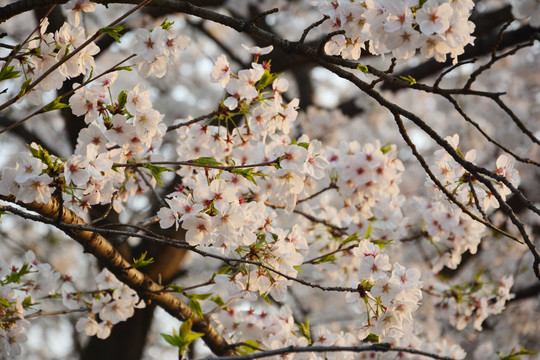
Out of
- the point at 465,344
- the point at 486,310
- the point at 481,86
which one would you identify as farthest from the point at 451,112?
the point at 486,310

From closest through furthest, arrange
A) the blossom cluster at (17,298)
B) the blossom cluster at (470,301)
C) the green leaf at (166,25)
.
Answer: the green leaf at (166,25) → the blossom cluster at (17,298) → the blossom cluster at (470,301)

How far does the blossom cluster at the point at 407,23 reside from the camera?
138 centimetres

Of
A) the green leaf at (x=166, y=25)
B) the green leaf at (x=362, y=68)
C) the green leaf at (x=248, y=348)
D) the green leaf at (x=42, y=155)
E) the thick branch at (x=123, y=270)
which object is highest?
the green leaf at (x=166, y=25)

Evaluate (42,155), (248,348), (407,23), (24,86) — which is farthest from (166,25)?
(248,348)

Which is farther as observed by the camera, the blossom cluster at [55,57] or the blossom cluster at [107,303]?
the blossom cluster at [107,303]

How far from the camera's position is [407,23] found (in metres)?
1.42

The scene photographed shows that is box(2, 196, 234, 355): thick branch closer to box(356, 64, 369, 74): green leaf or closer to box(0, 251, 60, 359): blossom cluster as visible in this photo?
box(0, 251, 60, 359): blossom cluster

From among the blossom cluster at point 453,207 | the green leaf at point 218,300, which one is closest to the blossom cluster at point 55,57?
the green leaf at point 218,300

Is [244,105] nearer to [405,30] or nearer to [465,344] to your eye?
[405,30]

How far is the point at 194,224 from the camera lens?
167cm

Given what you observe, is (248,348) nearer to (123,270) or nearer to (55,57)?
(123,270)

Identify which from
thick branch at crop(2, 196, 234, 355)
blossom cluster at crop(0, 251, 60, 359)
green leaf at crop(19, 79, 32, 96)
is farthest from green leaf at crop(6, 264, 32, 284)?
green leaf at crop(19, 79, 32, 96)

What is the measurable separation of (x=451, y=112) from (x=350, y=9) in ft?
22.3

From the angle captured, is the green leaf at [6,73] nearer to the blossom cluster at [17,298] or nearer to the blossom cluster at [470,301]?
the blossom cluster at [17,298]
